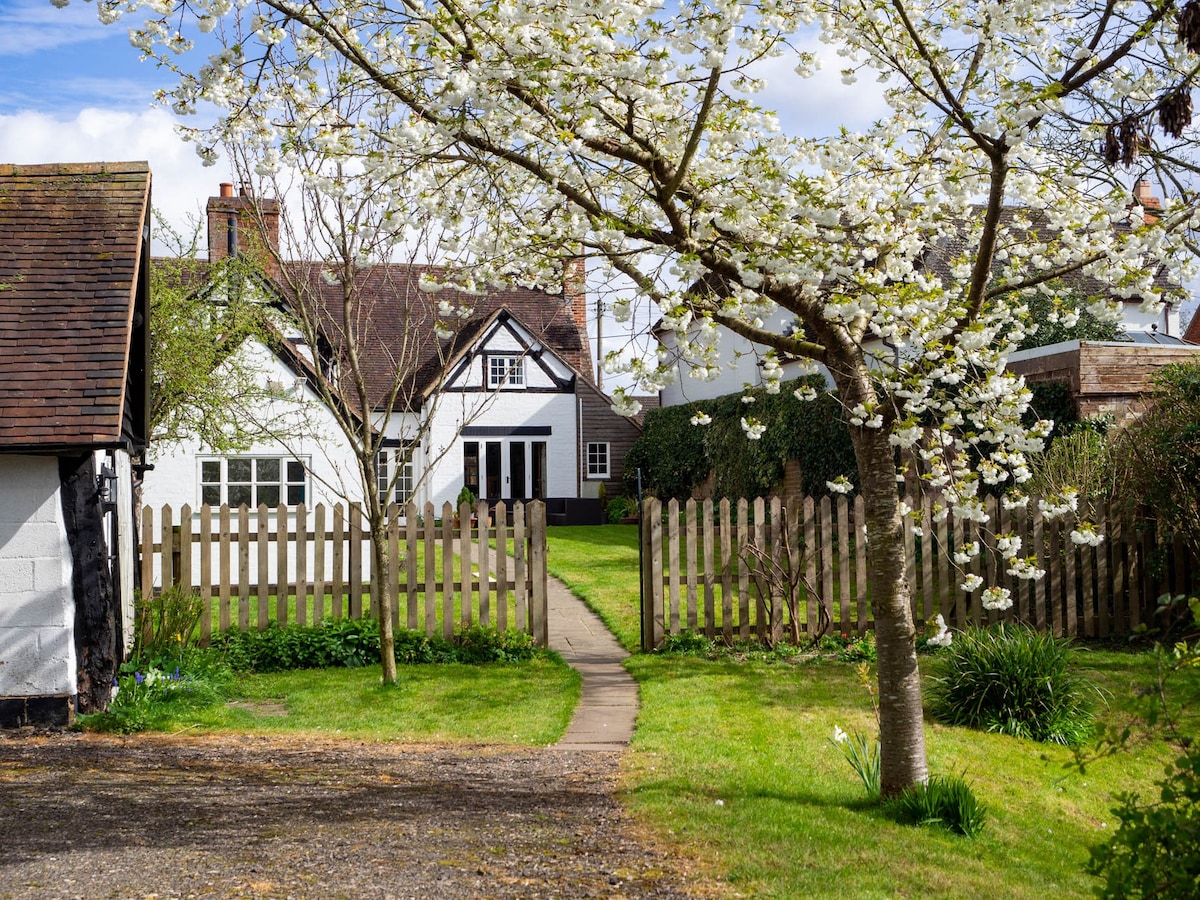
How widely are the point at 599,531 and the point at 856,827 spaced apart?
21.4 m

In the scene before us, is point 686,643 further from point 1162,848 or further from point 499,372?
point 499,372

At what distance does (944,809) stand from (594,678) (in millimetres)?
4951

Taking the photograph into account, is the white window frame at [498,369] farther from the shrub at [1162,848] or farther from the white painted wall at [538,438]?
the shrub at [1162,848]

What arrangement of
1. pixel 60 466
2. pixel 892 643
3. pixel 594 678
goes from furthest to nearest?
pixel 594 678 → pixel 60 466 → pixel 892 643

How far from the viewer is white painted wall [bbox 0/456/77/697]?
8289 millimetres

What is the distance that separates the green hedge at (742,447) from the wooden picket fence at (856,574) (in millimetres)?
3715

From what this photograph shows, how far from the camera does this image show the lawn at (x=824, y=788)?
16.9 feet

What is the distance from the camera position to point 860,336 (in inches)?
266

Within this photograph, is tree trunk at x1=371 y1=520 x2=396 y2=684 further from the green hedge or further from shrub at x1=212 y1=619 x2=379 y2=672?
the green hedge

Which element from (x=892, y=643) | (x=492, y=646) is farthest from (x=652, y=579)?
(x=892, y=643)

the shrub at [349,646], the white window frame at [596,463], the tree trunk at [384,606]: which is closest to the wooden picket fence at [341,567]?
the shrub at [349,646]

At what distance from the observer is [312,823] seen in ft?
19.0

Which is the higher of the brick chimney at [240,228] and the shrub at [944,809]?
the brick chimney at [240,228]

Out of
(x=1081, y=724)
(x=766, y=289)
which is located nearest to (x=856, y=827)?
(x=766, y=289)
